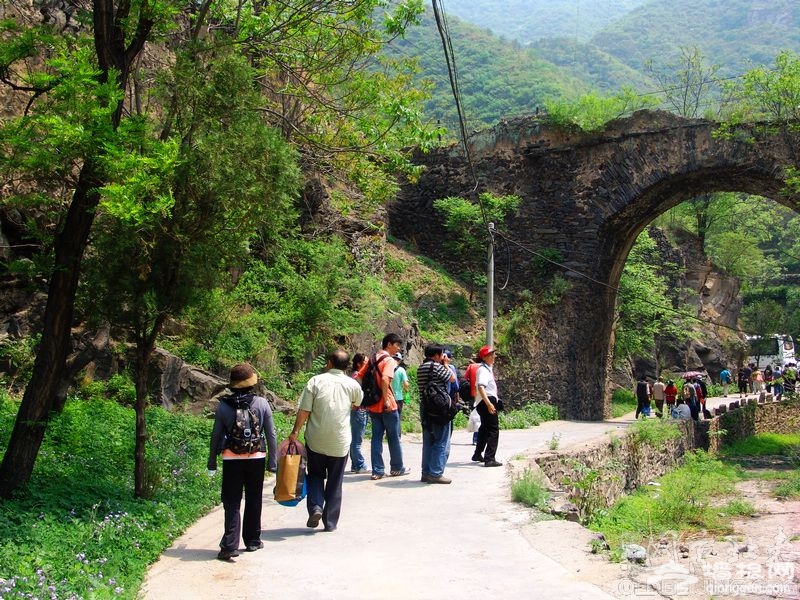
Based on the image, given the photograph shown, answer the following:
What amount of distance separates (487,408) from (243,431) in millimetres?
4218

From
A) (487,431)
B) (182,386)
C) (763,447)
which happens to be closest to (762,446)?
(763,447)

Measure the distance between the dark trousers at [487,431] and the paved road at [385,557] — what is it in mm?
1522

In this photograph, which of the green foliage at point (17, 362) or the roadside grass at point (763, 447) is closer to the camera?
the green foliage at point (17, 362)

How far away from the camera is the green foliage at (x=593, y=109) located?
21734 millimetres

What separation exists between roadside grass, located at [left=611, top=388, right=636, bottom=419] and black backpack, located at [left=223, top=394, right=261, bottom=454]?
21.1 m

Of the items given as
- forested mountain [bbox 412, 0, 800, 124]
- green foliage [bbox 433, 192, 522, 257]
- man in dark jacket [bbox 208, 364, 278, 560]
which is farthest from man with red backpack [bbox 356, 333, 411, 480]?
forested mountain [bbox 412, 0, 800, 124]

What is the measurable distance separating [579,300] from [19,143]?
18864 millimetres

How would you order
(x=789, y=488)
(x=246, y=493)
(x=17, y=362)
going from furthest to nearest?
(x=789, y=488) < (x=17, y=362) < (x=246, y=493)

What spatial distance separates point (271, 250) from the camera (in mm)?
16094

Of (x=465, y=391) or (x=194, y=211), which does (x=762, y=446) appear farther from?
(x=194, y=211)

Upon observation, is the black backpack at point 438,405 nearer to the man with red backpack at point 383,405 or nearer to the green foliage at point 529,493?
the man with red backpack at point 383,405

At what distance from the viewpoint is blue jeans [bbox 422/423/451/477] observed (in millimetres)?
8141

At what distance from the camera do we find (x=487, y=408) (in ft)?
30.0

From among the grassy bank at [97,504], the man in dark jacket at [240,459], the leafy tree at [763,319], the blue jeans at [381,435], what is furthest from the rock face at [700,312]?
the man in dark jacket at [240,459]
